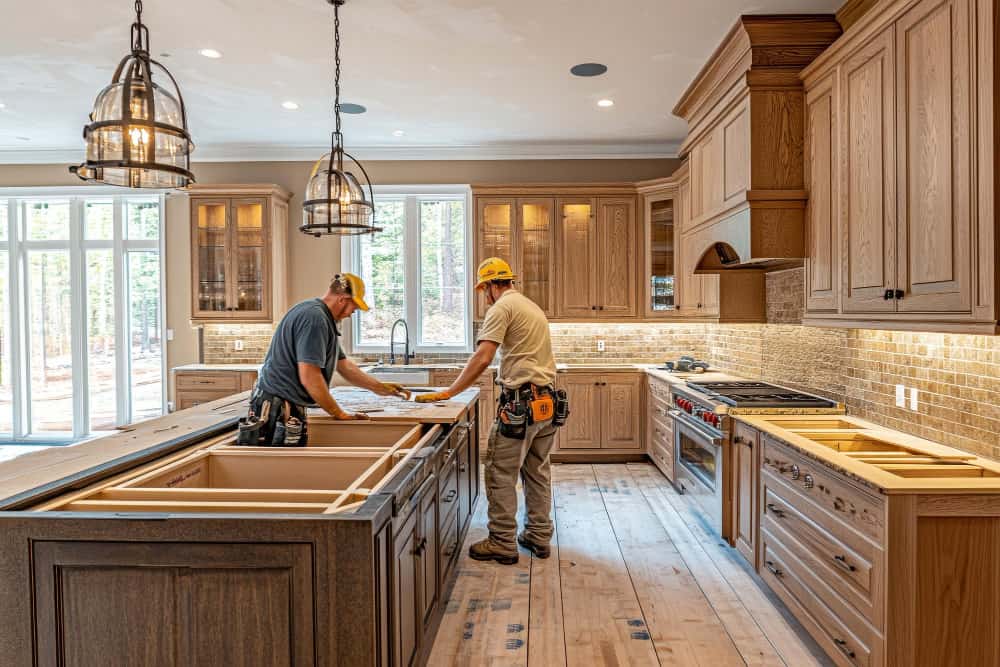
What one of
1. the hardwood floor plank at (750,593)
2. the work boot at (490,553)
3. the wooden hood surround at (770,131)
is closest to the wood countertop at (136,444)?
the work boot at (490,553)

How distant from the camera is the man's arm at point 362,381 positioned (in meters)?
3.40

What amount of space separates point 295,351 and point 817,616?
238 centimetres

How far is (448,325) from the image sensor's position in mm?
6363

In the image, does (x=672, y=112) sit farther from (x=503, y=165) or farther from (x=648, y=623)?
(x=648, y=623)

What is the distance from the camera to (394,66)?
13.3ft

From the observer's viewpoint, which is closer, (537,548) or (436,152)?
(537,548)

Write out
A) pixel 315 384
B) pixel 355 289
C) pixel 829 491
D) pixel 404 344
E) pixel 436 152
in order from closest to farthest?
pixel 829 491 < pixel 315 384 < pixel 355 289 < pixel 436 152 < pixel 404 344

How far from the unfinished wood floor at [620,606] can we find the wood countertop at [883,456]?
2.78 feet

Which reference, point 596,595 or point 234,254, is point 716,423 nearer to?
point 596,595

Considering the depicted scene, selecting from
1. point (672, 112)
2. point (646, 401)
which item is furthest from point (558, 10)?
point (646, 401)

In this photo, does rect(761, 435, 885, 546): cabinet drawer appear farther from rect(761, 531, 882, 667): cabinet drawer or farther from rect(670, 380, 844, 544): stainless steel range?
rect(670, 380, 844, 544): stainless steel range

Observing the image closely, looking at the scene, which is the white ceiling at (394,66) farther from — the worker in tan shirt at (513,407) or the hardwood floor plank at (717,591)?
the hardwood floor plank at (717,591)

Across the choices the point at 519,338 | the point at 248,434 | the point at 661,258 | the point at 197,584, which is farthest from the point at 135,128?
the point at 661,258

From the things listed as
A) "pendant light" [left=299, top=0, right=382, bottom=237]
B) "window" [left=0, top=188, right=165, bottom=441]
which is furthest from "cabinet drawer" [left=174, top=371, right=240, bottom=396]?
"pendant light" [left=299, top=0, right=382, bottom=237]
